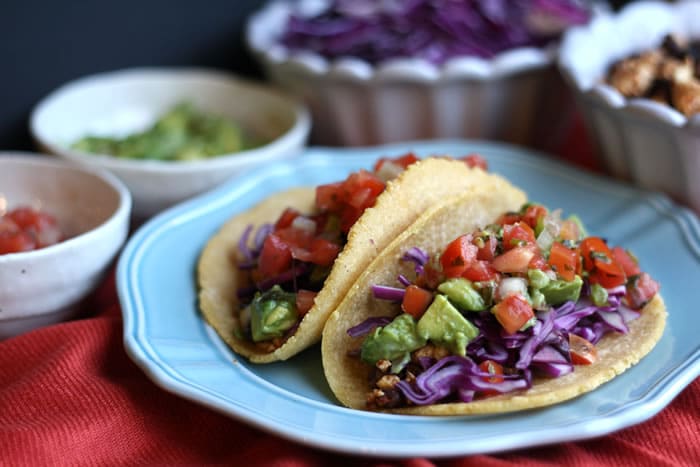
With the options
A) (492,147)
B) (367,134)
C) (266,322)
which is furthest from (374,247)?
(367,134)

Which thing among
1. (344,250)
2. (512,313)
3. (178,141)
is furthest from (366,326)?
(178,141)

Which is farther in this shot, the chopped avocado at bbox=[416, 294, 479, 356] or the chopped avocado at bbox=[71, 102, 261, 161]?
the chopped avocado at bbox=[71, 102, 261, 161]

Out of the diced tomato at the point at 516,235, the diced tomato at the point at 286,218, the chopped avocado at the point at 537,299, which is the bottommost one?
the diced tomato at the point at 286,218

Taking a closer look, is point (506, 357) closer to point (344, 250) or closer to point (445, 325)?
point (445, 325)

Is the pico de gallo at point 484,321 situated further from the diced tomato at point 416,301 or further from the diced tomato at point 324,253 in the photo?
the diced tomato at point 324,253

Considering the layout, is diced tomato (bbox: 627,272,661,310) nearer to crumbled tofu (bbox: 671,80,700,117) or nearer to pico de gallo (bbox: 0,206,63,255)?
crumbled tofu (bbox: 671,80,700,117)

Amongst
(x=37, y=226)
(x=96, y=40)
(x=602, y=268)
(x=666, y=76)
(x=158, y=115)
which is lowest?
(x=158, y=115)

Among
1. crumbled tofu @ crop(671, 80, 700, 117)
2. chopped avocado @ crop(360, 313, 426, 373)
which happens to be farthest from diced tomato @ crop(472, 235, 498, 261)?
crumbled tofu @ crop(671, 80, 700, 117)

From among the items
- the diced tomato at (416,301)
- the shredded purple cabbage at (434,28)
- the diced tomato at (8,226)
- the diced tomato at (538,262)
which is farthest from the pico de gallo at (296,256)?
the shredded purple cabbage at (434,28)
